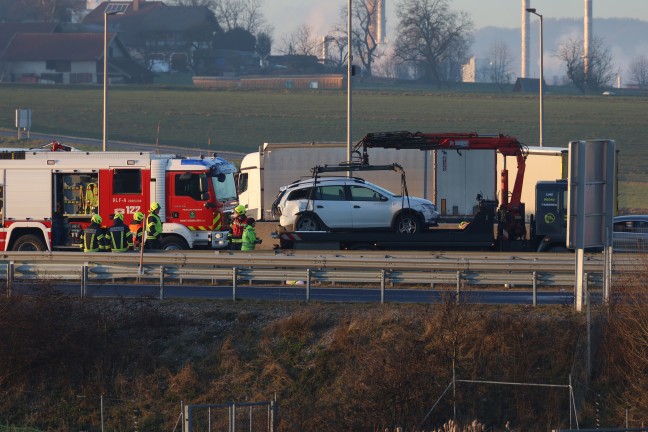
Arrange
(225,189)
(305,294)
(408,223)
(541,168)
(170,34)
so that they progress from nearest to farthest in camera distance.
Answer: (305,294)
(408,223)
(225,189)
(541,168)
(170,34)

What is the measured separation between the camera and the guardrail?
20.5m

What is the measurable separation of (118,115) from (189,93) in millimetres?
17069

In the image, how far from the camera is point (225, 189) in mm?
28438

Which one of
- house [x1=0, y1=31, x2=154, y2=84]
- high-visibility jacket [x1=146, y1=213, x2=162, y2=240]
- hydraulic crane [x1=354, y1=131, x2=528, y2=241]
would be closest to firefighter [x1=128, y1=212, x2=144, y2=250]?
high-visibility jacket [x1=146, y1=213, x2=162, y2=240]

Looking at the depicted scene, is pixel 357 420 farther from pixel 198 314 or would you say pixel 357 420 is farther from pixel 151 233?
pixel 151 233

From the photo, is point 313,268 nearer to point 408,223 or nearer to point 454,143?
point 408,223

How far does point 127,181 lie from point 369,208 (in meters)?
6.13

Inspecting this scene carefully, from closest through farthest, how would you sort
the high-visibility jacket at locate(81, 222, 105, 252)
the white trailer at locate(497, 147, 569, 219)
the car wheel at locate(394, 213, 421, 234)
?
the high-visibility jacket at locate(81, 222, 105, 252)
the car wheel at locate(394, 213, 421, 234)
the white trailer at locate(497, 147, 569, 219)

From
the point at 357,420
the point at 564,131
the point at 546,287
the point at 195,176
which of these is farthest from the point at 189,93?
the point at 357,420

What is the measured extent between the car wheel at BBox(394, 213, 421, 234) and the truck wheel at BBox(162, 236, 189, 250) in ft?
17.4

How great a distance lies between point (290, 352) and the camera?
1812 centimetres

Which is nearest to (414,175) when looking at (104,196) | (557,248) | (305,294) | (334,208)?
(334,208)

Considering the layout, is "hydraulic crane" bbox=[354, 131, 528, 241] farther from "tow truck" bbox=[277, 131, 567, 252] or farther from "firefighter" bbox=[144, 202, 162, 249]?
"firefighter" bbox=[144, 202, 162, 249]

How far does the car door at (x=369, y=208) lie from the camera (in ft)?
89.2
